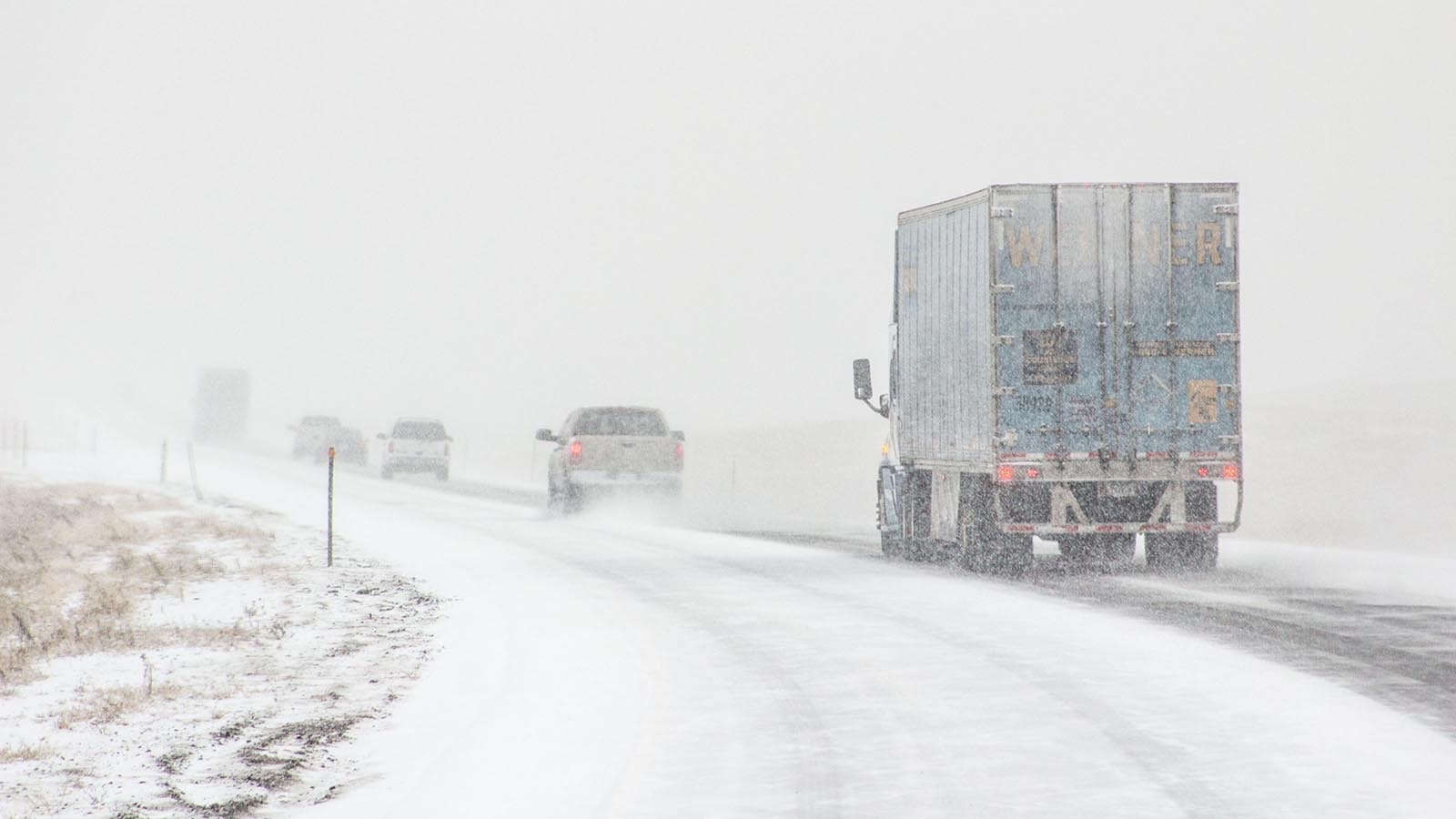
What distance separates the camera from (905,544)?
1898 centimetres

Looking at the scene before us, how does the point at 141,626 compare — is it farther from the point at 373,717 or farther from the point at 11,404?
the point at 11,404

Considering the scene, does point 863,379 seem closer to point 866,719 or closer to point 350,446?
point 866,719

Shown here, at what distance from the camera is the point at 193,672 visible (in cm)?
1028

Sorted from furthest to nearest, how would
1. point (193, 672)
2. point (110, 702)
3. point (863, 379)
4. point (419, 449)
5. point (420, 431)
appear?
1. point (420, 431)
2. point (419, 449)
3. point (863, 379)
4. point (193, 672)
5. point (110, 702)

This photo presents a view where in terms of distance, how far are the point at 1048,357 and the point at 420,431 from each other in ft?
103

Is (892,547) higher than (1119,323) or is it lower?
lower

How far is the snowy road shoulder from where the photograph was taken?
23.0 feet

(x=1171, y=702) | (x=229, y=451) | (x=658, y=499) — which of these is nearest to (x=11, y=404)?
(x=229, y=451)

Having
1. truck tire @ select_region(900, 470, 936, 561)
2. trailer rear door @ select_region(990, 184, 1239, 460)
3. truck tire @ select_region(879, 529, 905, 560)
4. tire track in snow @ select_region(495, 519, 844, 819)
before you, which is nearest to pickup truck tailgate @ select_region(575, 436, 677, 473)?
truck tire @ select_region(879, 529, 905, 560)

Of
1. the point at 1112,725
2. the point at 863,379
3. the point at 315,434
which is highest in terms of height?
the point at 863,379

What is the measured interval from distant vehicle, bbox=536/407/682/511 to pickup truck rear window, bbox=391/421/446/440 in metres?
17.8

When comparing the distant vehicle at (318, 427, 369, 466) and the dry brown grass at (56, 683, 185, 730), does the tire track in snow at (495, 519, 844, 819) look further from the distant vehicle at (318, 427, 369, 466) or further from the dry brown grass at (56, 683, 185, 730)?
the distant vehicle at (318, 427, 369, 466)

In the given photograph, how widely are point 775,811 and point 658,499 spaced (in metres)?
21.1

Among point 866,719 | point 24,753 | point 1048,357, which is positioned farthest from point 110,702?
point 1048,357
